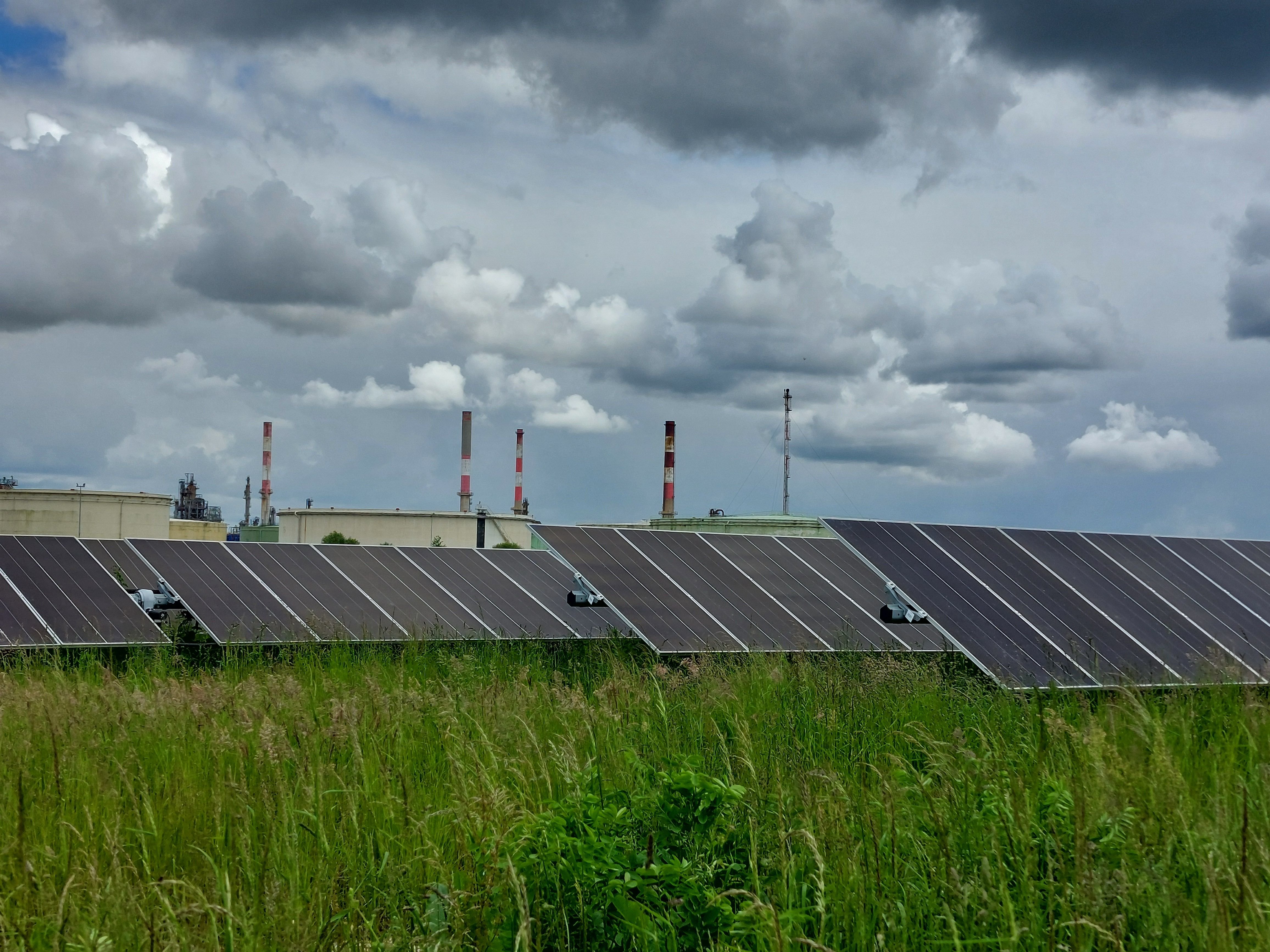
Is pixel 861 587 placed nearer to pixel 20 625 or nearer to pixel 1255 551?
pixel 1255 551

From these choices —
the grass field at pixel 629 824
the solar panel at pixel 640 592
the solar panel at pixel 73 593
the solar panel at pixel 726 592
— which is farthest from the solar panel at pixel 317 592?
the grass field at pixel 629 824

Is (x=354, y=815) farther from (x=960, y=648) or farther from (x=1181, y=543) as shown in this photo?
(x=1181, y=543)

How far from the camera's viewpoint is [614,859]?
349cm

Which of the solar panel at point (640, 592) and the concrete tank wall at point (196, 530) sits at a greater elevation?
the concrete tank wall at point (196, 530)

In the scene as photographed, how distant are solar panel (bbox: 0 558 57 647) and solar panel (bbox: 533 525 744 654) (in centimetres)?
501

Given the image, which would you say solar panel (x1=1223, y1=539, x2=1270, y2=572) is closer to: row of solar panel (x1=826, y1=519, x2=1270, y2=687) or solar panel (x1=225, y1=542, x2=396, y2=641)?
row of solar panel (x1=826, y1=519, x2=1270, y2=687)

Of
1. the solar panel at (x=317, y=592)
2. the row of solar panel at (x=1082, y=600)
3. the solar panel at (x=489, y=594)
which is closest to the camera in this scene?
the row of solar panel at (x=1082, y=600)

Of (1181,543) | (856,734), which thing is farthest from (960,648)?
(1181,543)

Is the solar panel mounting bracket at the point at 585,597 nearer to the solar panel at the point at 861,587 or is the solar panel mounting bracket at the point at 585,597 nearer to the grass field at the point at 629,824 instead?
the solar panel at the point at 861,587

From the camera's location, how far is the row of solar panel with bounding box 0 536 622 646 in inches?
446

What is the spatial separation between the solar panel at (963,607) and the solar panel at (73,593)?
7.14 meters

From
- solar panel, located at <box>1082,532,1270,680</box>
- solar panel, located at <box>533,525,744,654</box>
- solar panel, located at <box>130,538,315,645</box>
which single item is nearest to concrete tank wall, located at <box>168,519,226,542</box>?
solar panel, located at <box>130,538,315,645</box>

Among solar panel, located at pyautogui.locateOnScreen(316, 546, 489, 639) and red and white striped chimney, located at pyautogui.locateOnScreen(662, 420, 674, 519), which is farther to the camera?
red and white striped chimney, located at pyautogui.locateOnScreen(662, 420, 674, 519)

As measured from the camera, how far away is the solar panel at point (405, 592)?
1224 cm
